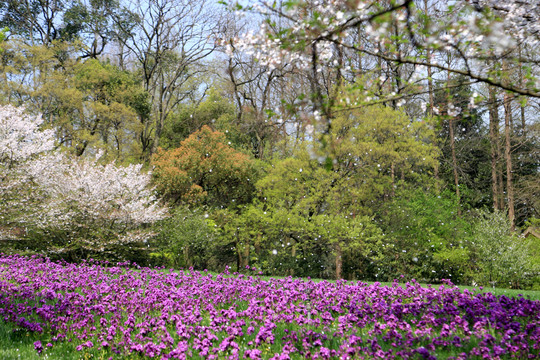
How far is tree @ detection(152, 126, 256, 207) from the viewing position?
51.9 ft

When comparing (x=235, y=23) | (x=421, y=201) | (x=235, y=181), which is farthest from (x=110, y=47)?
(x=421, y=201)

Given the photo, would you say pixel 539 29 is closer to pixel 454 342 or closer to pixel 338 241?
pixel 454 342

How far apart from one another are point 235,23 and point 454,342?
19.5 m

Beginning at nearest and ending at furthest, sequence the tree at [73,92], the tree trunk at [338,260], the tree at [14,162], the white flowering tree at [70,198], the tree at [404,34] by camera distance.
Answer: the tree at [404,34] → the tree at [14,162] → the white flowering tree at [70,198] → the tree trunk at [338,260] → the tree at [73,92]

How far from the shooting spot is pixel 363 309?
4.86 m

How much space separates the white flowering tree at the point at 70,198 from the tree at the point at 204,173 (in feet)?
8.66

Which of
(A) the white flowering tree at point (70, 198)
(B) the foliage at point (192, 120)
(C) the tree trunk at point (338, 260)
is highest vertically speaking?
(B) the foliage at point (192, 120)

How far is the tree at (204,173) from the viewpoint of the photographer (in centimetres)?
1580

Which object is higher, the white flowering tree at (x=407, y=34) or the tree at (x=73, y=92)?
the tree at (x=73, y=92)

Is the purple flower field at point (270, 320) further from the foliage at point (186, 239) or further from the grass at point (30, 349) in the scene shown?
the foliage at point (186, 239)

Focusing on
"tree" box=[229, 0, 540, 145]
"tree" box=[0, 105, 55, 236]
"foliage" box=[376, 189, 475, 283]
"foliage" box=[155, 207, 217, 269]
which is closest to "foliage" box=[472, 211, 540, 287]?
"foliage" box=[376, 189, 475, 283]

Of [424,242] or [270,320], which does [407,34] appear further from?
[424,242]

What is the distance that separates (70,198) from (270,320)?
968 cm

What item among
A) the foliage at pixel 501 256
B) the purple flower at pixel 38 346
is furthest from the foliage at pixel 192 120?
the purple flower at pixel 38 346
